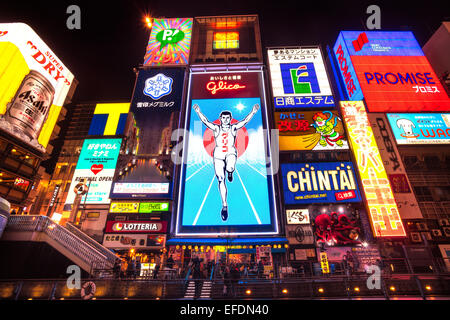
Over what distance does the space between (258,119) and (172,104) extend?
440 inches

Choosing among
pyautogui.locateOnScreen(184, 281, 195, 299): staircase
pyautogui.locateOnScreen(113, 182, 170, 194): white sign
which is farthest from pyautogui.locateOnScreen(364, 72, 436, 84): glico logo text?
pyautogui.locateOnScreen(184, 281, 195, 299): staircase

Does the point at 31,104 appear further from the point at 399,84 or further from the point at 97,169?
the point at 399,84

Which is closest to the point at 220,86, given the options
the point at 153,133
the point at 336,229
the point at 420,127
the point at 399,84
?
the point at 153,133

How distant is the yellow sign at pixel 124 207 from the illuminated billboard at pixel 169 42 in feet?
68.4

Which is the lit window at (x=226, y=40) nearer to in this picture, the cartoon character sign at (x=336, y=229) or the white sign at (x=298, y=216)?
the white sign at (x=298, y=216)

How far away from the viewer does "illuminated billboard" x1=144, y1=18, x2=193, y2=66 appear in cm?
3400

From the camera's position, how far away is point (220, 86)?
103 feet

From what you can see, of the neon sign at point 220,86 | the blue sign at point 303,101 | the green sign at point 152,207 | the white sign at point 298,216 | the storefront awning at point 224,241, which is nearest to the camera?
the storefront awning at point 224,241

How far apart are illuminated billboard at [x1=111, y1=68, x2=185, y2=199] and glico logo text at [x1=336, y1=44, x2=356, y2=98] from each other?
24343 millimetres

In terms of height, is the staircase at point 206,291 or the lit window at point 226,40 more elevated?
the lit window at point 226,40

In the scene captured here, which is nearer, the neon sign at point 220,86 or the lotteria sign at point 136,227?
the lotteria sign at point 136,227

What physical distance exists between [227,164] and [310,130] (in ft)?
36.5

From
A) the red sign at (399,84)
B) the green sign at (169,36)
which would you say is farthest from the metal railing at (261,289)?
the green sign at (169,36)

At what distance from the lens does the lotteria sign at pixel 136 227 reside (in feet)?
75.3
